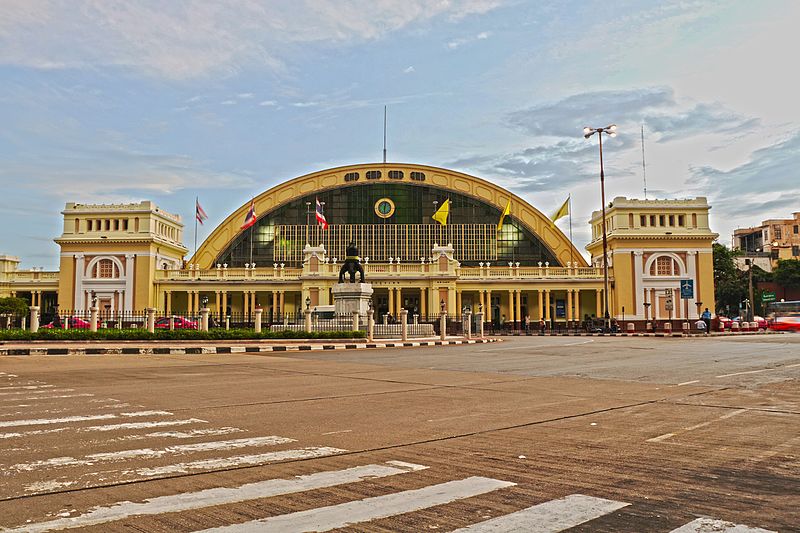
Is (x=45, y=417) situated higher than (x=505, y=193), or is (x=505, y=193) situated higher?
(x=505, y=193)

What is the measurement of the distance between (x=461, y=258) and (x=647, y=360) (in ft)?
188

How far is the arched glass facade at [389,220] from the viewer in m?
78.0

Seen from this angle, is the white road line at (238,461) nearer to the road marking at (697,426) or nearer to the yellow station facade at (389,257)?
the road marking at (697,426)

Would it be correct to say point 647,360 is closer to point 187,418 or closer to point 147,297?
point 187,418

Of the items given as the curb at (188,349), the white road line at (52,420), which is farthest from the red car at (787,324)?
the white road line at (52,420)

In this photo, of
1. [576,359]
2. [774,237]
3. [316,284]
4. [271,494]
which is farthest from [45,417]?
[774,237]

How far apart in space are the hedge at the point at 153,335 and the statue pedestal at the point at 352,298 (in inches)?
250

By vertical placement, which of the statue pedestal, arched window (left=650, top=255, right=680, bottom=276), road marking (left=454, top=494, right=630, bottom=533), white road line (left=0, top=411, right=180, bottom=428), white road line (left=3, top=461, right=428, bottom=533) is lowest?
road marking (left=454, top=494, right=630, bottom=533)

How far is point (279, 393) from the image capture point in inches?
477

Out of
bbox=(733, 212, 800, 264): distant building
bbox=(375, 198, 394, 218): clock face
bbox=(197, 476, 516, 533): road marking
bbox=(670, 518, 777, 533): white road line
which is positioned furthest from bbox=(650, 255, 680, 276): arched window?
bbox=(670, 518, 777, 533): white road line

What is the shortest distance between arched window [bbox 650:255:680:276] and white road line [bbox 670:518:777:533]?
236ft

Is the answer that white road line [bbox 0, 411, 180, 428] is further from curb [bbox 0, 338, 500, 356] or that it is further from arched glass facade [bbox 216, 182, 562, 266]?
arched glass facade [bbox 216, 182, 562, 266]

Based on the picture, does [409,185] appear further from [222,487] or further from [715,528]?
[715,528]

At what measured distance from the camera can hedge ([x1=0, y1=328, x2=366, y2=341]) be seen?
29020 millimetres
